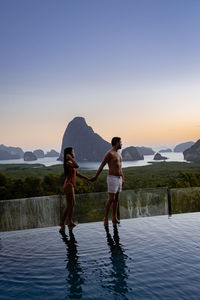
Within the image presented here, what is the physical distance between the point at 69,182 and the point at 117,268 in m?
3.16

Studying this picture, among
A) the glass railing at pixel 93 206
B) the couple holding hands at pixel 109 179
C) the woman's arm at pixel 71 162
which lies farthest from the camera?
the glass railing at pixel 93 206

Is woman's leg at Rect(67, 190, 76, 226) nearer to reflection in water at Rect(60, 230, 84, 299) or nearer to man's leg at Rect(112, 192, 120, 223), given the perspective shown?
man's leg at Rect(112, 192, 120, 223)

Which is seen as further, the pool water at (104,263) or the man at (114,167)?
the man at (114,167)

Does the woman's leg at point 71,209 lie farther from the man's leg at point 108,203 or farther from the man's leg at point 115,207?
the man's leg at point 115,207

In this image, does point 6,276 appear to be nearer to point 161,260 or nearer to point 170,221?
point 161,260

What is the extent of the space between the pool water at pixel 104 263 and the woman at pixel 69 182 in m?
0.58

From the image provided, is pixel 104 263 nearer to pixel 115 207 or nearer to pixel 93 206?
pixel 115 207

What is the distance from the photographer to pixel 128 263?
4.15 m

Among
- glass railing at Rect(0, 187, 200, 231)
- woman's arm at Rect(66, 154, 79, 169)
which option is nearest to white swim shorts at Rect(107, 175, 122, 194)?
glass railing at Rect(0, 187, 200, 231)

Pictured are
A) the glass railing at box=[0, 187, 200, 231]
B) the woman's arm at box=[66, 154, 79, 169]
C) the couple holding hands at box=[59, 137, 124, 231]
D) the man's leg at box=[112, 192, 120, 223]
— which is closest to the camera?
the woman's arm at box=[66, 154, 79, 169]

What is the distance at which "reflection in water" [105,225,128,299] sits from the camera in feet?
11.1

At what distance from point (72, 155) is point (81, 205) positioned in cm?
144

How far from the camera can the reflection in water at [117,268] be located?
3369 millimetres

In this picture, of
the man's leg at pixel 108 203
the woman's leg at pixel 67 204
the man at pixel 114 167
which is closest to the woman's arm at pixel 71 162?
the woman's leg at pixel 67 204
